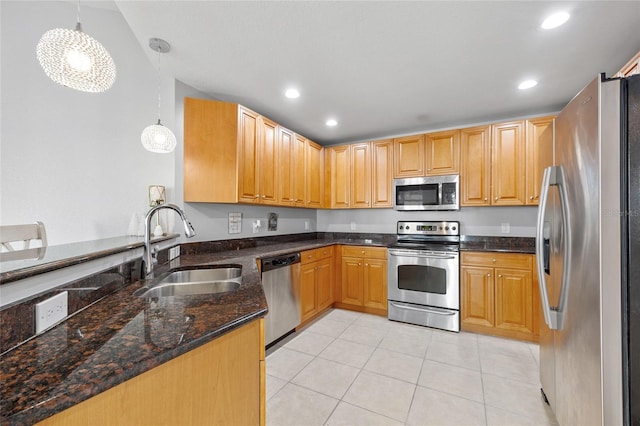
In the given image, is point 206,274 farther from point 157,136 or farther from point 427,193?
point 427,193

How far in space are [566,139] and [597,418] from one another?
49.6 inches

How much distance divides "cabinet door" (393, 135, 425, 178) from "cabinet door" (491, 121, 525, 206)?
0.79 metres

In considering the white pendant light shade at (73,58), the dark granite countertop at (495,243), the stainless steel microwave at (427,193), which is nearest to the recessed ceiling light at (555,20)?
the stainless steel microwave at (427,193)

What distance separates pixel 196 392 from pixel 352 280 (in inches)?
114

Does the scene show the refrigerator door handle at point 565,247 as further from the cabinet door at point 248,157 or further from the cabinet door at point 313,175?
the cabinet door at point 313,175

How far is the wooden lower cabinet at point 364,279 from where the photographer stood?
336 cm

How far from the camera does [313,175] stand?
379cm

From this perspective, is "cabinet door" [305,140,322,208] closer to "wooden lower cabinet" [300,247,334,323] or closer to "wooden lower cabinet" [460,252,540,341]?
"wooden lower cabinet" [300,247,334,323]

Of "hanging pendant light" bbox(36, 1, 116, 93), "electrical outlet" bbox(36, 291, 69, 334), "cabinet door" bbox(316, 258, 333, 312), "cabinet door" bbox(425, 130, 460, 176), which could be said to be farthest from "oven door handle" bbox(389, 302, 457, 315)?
"hanging pendant light" bbox(36, 1, 116, 93)

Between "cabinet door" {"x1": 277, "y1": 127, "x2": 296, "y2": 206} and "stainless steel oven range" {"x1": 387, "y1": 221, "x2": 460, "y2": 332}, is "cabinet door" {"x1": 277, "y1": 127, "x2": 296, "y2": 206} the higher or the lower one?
the higher one

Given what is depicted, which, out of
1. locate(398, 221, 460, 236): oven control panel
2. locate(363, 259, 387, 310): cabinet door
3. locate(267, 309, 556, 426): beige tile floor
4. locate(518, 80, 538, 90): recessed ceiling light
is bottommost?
locate(267, 309, 556, 426): beige tile floor

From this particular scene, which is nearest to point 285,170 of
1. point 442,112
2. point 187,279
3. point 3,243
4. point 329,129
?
point 329,129

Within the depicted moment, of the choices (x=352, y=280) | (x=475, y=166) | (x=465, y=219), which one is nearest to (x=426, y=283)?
(x=352, y=280)

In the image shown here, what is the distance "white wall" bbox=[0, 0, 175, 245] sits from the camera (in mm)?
2311
